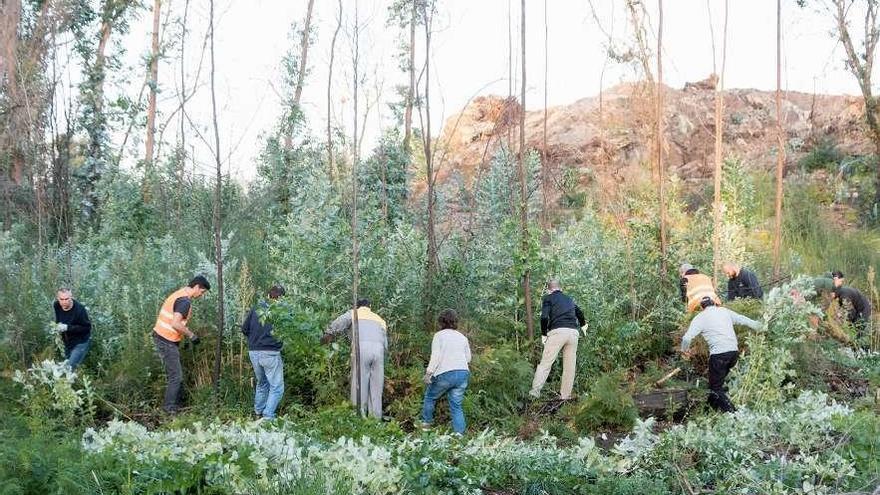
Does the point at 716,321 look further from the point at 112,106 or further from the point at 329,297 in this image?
the point at 112,106

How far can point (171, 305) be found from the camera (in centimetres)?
1059

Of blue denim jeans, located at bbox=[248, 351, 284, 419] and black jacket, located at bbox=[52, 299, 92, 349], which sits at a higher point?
black jacket, located at bbox=[52, 299, 92, 349]

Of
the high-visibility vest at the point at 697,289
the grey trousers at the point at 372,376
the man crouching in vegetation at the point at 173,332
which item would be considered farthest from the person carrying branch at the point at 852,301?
the man crouching in vegetation at the point at 173,332

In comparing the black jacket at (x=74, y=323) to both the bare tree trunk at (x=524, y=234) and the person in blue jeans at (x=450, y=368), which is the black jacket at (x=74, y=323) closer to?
the person in blue jeans at (x=450, y=368)

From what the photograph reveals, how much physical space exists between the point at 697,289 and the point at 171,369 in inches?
287

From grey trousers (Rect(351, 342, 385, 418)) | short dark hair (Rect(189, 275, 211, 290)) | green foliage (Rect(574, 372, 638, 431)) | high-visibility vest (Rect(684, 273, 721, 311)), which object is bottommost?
green foliage (Rect(574, 372, 638, 431))

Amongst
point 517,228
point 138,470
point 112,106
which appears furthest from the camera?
point 112,106

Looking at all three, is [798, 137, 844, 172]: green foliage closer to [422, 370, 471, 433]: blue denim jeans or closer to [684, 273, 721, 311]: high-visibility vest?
[684, 273, 721, 311]: high-visibility vest

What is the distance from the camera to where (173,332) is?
34.9ft

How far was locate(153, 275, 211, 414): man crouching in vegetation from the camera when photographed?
1052 cm

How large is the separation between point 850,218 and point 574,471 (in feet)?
66.4

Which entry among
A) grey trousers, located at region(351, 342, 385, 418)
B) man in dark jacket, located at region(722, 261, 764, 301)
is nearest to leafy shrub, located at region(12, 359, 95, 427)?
grey trousers, located at region(351, 342, 385, 418)

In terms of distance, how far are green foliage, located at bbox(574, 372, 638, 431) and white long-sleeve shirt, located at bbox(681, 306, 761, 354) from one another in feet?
3.30

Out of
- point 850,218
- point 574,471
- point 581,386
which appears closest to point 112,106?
point 581,386
